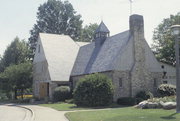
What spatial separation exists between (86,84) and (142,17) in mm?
11044

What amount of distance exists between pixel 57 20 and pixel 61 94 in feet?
126

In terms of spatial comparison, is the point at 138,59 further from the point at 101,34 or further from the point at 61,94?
the point at 61,94

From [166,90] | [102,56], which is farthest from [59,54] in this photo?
[166,90]

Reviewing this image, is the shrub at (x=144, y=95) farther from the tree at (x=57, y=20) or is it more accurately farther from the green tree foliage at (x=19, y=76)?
the tree at (x=57, y=20)

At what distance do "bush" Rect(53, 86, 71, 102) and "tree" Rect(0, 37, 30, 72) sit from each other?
2381 cm

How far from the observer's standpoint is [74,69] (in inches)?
1649

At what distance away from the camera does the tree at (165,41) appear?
47.8 meters

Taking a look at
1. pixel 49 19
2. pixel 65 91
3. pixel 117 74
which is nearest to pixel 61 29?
pixel 49 19

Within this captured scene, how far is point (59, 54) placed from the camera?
4400 centimetres

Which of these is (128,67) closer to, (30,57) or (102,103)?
(102,103)

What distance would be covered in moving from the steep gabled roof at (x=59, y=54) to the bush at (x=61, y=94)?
8.34 feet

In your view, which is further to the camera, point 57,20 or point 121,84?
point 57,20

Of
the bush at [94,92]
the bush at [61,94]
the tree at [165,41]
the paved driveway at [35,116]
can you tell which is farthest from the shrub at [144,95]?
the tree at [165,41]

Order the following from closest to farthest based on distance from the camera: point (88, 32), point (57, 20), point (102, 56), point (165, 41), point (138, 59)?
point (138, 59) → point (102, 56) → point (165, 41) → point (57, 20) → point (88, 32)
